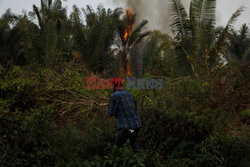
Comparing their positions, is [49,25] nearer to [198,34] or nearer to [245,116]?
[198,34]

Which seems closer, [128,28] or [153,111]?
[153,111]

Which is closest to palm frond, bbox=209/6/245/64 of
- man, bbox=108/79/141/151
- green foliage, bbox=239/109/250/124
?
green foliage, bbox=239/109/250/124

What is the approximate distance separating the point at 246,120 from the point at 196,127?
3.91 metres

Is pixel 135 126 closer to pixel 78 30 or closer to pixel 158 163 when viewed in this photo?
pixel 158 163

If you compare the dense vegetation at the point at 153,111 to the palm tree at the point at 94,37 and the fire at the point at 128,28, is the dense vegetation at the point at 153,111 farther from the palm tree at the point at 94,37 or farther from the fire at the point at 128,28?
the fire at the point at 128,28

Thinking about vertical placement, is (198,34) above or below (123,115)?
above

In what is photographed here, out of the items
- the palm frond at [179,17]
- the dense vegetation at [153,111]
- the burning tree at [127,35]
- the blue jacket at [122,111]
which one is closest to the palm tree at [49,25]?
the dense vegetation at [153,111]

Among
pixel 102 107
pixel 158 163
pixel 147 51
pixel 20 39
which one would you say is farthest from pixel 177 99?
pixel 20 39

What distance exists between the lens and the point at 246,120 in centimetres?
863

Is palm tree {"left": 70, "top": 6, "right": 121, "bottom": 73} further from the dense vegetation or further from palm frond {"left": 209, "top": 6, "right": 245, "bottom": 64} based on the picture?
palm frond {"left": 209, "top": 6, "right": 245, "bottom": 64}

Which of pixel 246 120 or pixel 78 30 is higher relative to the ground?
pixel 78 30

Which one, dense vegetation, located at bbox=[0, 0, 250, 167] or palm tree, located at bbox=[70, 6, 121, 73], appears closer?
dense vegetation, located at bbox=[0, 0, 250, 167]

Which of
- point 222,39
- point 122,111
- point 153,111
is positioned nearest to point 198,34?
point 222,39

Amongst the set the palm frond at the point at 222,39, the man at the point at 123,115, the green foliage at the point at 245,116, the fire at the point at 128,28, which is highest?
the fire at the point at 128,28
